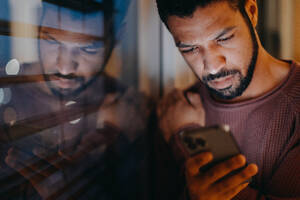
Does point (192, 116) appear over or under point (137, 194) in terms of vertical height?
over

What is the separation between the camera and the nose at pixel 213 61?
0.62 metres

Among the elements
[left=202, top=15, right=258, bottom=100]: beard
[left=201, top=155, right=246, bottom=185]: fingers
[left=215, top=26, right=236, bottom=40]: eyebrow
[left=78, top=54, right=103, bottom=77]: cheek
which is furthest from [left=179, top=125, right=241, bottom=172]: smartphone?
[left=78, top=54, right=103, bottom=77]: cheek

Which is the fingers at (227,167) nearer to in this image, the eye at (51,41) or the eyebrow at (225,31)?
the eyebrow at (225,31)

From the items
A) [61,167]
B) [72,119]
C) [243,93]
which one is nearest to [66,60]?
[72,119]

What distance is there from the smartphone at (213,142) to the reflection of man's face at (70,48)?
36 centimetres

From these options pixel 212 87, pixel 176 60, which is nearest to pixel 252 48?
pixel 212 87

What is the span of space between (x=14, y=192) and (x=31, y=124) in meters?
0.16

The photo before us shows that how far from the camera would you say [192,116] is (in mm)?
780

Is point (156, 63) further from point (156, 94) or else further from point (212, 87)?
point (212, 87)

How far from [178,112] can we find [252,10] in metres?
0.42

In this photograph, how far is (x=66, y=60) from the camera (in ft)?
1.98

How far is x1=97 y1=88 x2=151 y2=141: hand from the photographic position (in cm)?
81

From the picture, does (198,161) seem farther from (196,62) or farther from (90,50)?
(90,50)

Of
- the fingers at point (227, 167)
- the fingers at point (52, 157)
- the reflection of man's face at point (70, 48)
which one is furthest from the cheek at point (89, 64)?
the fingers at point (227, 167)
